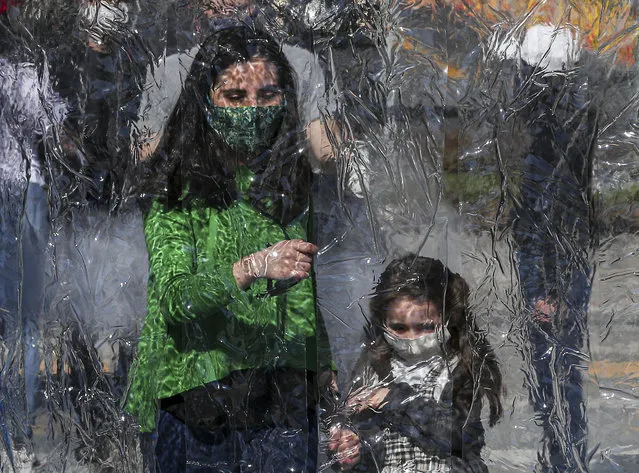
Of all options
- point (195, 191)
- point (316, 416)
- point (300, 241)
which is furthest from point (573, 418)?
point (195, 191)

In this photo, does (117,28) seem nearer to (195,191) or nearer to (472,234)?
(195,191)

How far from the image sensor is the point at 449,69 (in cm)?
134

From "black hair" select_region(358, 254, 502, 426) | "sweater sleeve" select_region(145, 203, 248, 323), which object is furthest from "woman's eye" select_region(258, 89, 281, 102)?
"black hair" select_region(358, 254, 502, 426)

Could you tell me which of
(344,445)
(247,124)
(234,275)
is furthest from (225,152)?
(344,445)

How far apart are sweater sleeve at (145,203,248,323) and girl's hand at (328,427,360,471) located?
290mm

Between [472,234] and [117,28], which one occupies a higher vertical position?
[117,28]

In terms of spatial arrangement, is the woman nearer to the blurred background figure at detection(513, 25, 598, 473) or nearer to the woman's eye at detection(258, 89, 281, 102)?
the woman's eye at detection(258, 89, 281, 102)

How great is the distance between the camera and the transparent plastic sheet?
1.33 m

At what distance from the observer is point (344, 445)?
1.37 metres

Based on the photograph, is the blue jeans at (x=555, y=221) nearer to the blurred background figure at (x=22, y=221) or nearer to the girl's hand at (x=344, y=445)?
the girl's hand at (x=344, y=445)

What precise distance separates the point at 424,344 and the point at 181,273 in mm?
423

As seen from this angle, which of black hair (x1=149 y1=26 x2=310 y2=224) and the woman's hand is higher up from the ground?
black hair (x1=149 y1=26 x2=310 y2=224)

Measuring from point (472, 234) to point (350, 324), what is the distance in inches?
10.1

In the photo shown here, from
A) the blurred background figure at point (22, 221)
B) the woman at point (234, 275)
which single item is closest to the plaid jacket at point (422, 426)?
the woman at point (234, 275)
